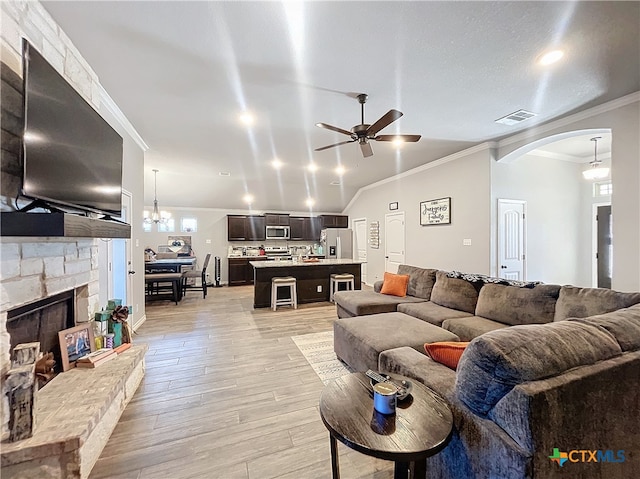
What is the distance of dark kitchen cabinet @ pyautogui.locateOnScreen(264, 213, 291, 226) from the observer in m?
9.16

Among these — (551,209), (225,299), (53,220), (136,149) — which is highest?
(136,149)

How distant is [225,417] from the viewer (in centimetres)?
214

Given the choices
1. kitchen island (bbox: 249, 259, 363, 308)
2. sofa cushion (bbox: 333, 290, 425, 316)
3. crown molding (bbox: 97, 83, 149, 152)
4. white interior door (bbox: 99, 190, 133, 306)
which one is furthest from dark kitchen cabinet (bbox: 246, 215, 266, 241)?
sofa cushion (bbox: 333, 290, 425, 316)

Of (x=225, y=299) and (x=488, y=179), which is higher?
(x=488, y=179)

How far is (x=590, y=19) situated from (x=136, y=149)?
5.31 metres


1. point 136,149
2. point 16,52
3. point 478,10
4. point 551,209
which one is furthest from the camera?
point 551,209

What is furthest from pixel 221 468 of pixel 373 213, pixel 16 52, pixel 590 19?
pixel 373 213

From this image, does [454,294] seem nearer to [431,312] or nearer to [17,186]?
[431,312]

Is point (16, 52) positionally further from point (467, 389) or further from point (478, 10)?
point (467, 389)

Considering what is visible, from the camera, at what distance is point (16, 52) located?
1.61 meters

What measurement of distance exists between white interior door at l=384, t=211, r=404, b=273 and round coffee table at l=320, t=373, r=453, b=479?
546 cm

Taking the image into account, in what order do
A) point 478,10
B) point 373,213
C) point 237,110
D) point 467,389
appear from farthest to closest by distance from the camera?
point 373,213
point 237,110
point 478,10
point 467,389

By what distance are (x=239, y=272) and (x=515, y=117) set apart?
7.59 metres

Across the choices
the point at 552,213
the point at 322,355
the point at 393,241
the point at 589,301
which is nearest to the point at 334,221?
the point at 393,241
